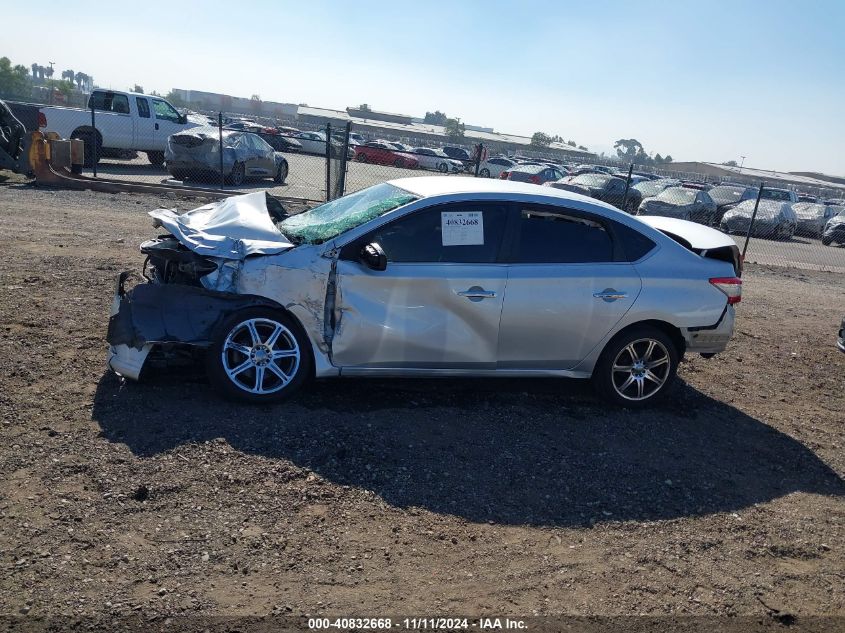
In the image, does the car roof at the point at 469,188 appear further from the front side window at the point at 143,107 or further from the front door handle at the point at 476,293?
the front side window at the point at 143,107

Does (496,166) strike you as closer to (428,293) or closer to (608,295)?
(608,295)

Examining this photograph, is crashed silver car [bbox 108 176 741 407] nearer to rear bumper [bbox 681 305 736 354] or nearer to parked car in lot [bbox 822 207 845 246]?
rear bumper [bbox 681 305 736 354]

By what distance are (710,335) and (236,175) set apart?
14988 millimetres

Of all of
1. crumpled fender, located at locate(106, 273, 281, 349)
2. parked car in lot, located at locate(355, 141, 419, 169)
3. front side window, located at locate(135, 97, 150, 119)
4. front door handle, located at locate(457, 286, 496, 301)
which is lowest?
parked car in lot, located at locate(355, 141, 419, 169)

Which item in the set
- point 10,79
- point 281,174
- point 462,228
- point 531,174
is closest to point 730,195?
point 531,174

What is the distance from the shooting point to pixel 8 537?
340 centimetres

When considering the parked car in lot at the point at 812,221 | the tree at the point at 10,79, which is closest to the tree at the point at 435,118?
the tree at the point at 10,79

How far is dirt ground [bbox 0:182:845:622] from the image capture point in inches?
132

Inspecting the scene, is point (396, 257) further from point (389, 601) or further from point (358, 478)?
point (389, 601)

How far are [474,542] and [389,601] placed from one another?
27.6 inches

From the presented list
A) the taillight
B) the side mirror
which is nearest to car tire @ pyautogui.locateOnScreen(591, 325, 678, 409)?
the taillight

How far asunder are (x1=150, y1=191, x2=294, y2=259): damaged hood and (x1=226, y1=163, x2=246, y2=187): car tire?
13110mm

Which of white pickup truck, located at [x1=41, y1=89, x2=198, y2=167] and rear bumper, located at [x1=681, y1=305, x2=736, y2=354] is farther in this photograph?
Result: white pickup truck, located at [x1=41, y1=89, x2=198, y2=167]

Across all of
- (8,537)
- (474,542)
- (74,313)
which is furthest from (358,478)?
(74,313)
